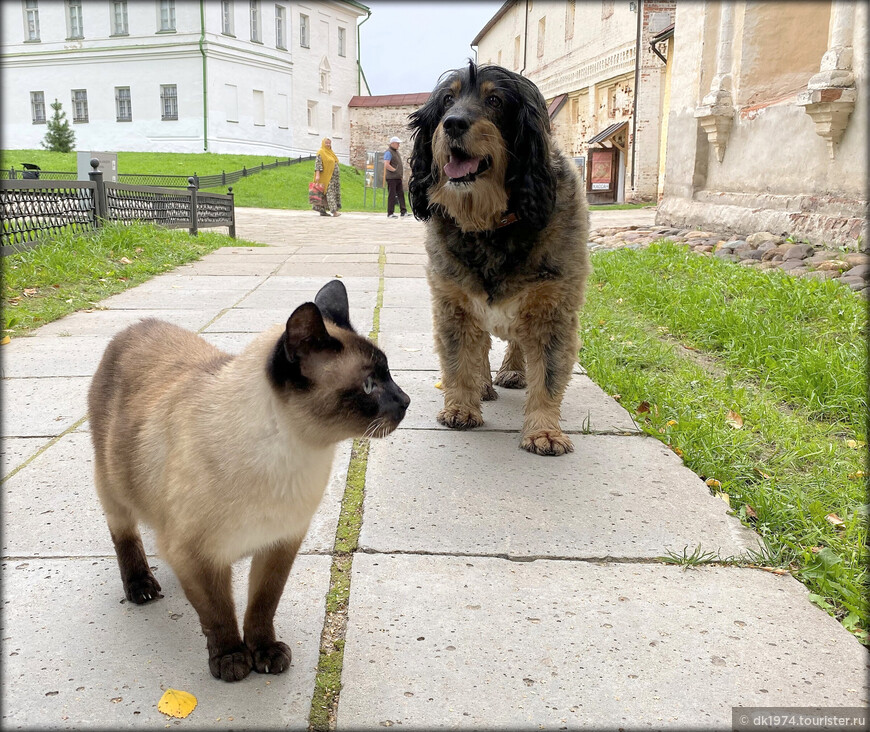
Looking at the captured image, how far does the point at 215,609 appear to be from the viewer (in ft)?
6.37

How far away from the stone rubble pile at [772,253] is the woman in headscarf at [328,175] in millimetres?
11009

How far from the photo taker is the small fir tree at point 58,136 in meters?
37.0

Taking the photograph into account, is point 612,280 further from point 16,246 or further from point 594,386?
point 16,246

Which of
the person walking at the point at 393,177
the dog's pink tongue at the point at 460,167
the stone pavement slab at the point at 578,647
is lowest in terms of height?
the stone pavement slab at the point at 578,647

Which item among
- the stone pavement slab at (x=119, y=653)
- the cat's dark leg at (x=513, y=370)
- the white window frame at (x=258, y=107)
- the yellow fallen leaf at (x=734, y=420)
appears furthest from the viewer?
the white window frame at (x=258, y=107)

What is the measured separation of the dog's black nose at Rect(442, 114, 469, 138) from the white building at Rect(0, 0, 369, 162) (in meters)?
38.8

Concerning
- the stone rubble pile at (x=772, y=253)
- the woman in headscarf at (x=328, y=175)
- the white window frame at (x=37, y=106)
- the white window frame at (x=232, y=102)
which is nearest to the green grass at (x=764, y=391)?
the stone rubble pile at (x=772, y=253)

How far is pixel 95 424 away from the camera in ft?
7.90

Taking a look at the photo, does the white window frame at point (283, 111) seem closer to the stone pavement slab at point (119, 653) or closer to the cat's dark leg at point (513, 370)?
the cat's dark leg at point (513, 370)

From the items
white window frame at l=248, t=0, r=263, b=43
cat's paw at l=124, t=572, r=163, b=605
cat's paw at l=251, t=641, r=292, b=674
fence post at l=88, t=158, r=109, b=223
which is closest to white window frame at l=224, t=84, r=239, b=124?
white window frame at l=248, t=0, r=263, b=43

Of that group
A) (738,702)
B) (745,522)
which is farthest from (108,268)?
(738,702)

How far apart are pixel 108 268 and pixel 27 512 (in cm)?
583

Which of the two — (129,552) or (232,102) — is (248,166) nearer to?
(232,102)

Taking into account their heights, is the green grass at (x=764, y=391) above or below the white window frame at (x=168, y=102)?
below
